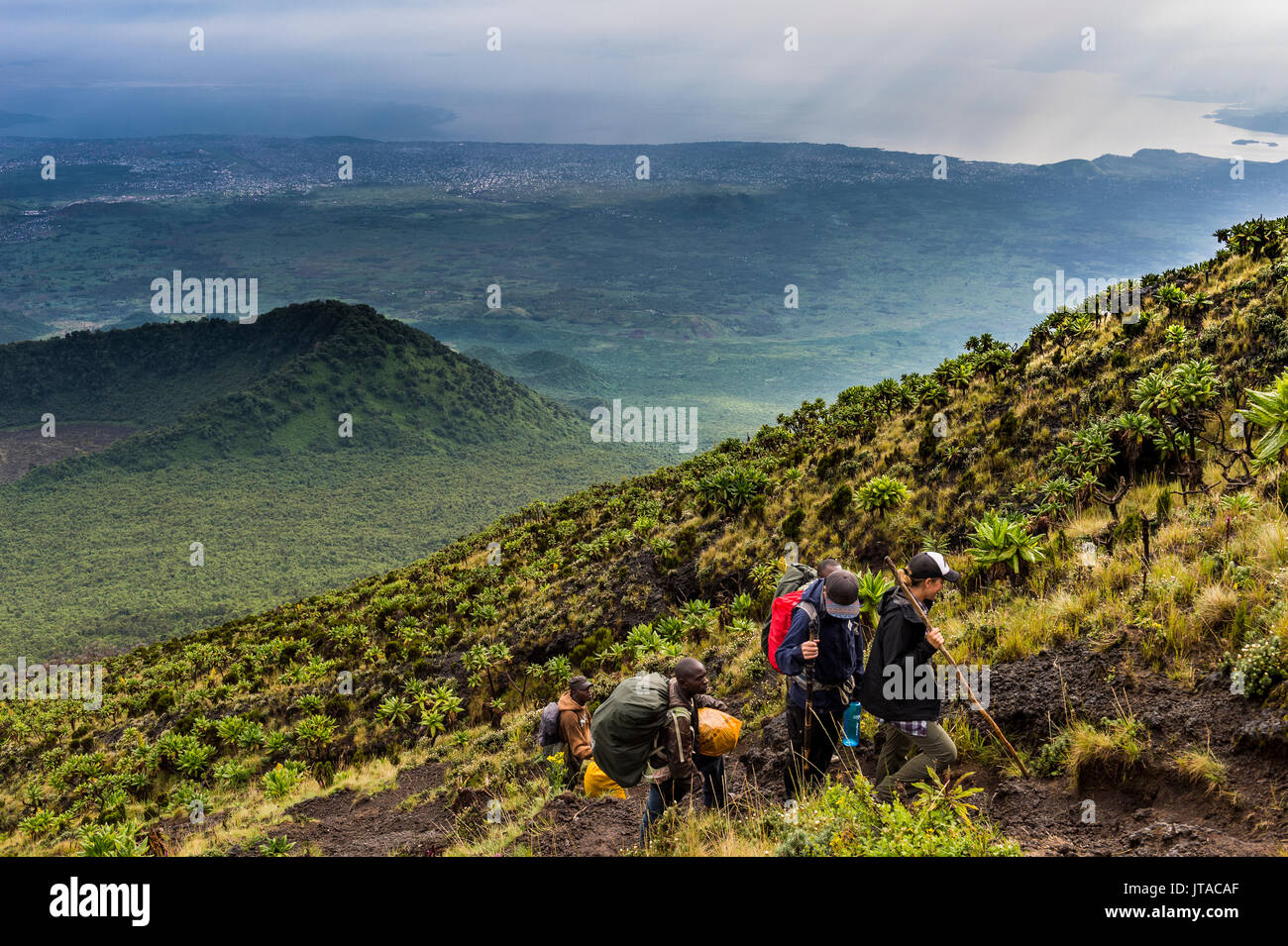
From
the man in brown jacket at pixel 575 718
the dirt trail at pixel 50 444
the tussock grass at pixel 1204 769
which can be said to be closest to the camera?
the tussock grass at pixel 1204 769

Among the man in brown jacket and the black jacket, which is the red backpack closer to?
the black jacket

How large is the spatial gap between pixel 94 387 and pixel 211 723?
7583 inches

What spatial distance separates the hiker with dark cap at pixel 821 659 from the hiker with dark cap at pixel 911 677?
0.36m

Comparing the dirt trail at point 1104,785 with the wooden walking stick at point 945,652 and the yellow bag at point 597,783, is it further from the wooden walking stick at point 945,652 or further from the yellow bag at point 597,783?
the yellow bag at point 597,783

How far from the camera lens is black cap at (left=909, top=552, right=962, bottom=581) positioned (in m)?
5.26

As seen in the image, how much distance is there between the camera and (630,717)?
550 cm

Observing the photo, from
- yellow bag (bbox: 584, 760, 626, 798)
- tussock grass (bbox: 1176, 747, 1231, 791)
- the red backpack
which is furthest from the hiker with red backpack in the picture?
tussock grass (bbox: 1176, 747, 1231, 791)

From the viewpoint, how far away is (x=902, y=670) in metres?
5.26

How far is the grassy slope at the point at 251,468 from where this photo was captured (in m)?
85.3

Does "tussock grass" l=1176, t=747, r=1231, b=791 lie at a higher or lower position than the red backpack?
lower

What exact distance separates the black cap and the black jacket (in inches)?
9.8

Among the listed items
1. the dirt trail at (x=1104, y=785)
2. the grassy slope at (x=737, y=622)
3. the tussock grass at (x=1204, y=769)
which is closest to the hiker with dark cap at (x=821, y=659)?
the dirt trail at (x=1104, y=785)
